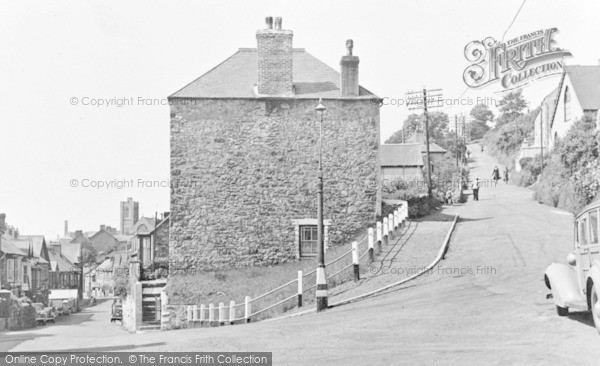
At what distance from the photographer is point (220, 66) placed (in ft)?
106

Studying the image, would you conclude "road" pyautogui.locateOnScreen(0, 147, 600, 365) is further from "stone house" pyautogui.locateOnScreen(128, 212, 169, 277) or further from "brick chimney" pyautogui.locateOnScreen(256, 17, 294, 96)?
"stone house" pyautogui.locateOnScreen(128, 212, 169, 277)

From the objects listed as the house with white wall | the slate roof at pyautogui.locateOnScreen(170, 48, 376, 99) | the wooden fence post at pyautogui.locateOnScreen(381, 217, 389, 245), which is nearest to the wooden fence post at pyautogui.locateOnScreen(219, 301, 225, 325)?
the wooden fence post at pyautogui.locateOnScreen(381, 217, 389, 245)

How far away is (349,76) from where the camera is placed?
101 ft

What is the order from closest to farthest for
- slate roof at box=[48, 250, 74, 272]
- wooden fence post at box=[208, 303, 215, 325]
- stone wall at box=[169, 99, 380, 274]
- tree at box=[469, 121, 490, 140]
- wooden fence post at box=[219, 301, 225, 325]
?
wooden fence post at box=[219, 301, 225, 325] → wooden fence post at box=[208, 303, 215, 325] → stone wall at box=[169, 99, 380, 274] → slate roof at box=[48, 250, 74, 272] → tree at box=[469, 121, 490, 140]

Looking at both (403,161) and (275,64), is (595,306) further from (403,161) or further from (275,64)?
(403,161)

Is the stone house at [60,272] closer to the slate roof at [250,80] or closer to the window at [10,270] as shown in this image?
the window at [10,270]

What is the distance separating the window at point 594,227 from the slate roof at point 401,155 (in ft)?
216

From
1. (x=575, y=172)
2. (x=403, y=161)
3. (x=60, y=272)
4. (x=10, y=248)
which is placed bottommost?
(x=60, y=272)

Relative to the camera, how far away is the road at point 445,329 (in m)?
11.5

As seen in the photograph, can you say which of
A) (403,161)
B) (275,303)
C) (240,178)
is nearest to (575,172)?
(240,178)

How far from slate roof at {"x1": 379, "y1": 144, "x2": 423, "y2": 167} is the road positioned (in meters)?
53.0

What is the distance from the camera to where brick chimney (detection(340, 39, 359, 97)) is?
30.7 meters

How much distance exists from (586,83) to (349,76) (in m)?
28.2

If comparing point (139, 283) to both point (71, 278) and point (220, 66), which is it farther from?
point (71, 278)
